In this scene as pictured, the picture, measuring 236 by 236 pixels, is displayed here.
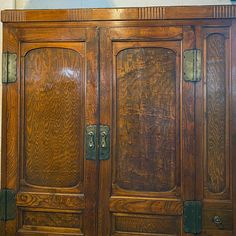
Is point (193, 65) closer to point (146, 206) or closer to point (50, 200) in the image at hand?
point (146, 206)

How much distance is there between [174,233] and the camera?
4.13 feet

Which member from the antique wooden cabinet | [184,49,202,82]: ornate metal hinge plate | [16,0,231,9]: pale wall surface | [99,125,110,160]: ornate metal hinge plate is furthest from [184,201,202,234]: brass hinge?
[16,0,231,9]: pale wall surface

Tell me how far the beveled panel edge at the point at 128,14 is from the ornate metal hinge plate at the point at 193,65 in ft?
0.55

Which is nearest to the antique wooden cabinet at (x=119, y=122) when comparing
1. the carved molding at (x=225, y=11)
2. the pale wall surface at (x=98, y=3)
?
the carved molding at (x=225, y=11)

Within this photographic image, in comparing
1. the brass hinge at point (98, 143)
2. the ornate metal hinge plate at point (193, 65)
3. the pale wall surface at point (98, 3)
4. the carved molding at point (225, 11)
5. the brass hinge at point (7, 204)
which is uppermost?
the pale wall surface at point (98, 3)

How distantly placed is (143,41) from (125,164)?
600 millimetres

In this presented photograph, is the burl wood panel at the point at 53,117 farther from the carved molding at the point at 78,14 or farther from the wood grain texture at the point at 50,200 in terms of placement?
the carved molding at the point at 78,14

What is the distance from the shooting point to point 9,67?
1.33 m

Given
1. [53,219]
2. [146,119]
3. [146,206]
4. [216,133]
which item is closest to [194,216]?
[146,206]

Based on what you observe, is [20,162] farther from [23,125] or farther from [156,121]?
[156,121]

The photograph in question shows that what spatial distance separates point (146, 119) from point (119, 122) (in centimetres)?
13

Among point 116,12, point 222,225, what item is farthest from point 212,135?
point 116,12

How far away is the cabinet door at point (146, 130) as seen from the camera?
4.11 feet

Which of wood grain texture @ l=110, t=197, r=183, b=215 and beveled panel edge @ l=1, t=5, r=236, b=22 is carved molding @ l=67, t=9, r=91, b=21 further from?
wood grain texture @ l=110, t=197, r=183, b=215
